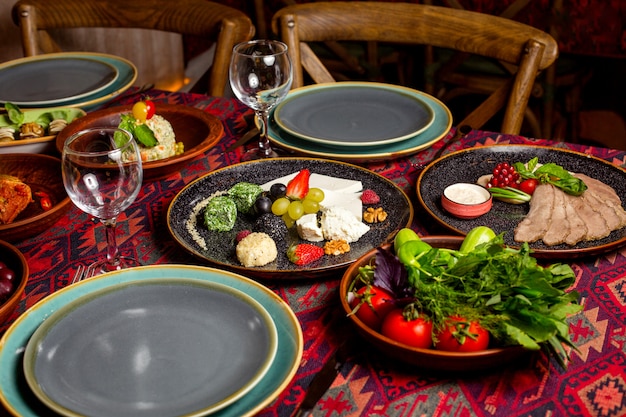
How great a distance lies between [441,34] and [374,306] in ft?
4.47

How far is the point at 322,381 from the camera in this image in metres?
0.85

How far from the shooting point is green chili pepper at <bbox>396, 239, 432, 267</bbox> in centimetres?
93

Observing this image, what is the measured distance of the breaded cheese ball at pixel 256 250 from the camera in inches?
42.2

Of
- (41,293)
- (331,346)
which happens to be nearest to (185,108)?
(41,293)

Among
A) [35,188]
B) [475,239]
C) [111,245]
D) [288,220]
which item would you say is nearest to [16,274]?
[111,245]

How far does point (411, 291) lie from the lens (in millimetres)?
876

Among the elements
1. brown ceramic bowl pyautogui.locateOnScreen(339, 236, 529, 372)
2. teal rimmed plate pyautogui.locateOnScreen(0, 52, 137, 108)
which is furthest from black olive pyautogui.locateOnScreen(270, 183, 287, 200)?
teal rimmed plate pyautogui.locateOnScreen(0, 52, 137, 108)

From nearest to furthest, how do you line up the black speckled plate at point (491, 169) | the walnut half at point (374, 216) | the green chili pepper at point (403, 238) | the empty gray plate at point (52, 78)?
1. the green chili pepper at point (403, 238)
2. the black speckled plate at point (491, 169)
3. the walnut half at point (374, 216)
4. the empty gray plate at point (52, 78)

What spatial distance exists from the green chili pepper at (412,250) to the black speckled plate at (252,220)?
11 cm

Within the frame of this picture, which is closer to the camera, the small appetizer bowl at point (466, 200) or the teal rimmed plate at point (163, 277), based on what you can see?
the teal rimmed plate at point (163, 277)

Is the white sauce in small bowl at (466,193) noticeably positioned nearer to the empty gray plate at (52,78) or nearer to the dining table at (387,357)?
the dining table at (387,357)

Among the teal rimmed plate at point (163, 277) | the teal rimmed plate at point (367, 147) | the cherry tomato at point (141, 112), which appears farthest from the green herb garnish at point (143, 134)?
the teal rimmed plate at point (163, 277)

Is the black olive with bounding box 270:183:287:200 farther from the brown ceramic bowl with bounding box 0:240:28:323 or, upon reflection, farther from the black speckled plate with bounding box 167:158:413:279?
the brown ceramic bowl with bounding box 0:240:28:323

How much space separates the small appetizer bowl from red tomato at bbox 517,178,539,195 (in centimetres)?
10
